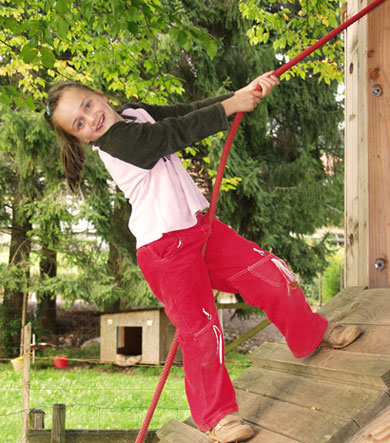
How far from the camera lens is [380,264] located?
8.01ft

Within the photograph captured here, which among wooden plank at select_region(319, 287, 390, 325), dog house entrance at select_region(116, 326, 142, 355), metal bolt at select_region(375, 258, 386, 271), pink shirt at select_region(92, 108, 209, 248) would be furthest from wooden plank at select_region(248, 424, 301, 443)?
dog house entrance at select_region(116, 326, 142, 355)

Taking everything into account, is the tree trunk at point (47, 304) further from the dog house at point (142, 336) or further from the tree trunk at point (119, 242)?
the dog house at point (142, 336)

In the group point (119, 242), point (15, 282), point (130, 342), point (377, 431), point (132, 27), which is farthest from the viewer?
point (130, 342)

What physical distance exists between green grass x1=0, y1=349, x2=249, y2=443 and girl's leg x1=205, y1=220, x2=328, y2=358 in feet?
6.53

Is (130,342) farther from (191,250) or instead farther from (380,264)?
(191,250)

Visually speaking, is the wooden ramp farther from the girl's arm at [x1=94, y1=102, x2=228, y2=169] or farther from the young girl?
the girl's arm at [x1=94, y1=102, x2=228, y2=169]

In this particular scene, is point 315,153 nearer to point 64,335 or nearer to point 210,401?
point 64,335

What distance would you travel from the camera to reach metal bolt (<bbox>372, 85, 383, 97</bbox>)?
2.49 m

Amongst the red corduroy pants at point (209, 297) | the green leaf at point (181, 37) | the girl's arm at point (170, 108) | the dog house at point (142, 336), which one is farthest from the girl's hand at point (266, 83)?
the dog house at point (142, 336)

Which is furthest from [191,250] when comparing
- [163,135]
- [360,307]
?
[360,307]

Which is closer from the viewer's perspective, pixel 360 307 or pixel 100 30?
pixel 360 307

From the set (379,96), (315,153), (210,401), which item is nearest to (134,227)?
(210,401)

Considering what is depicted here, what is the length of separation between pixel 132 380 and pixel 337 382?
6670 millimetres

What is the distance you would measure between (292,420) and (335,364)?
0.93 feet
